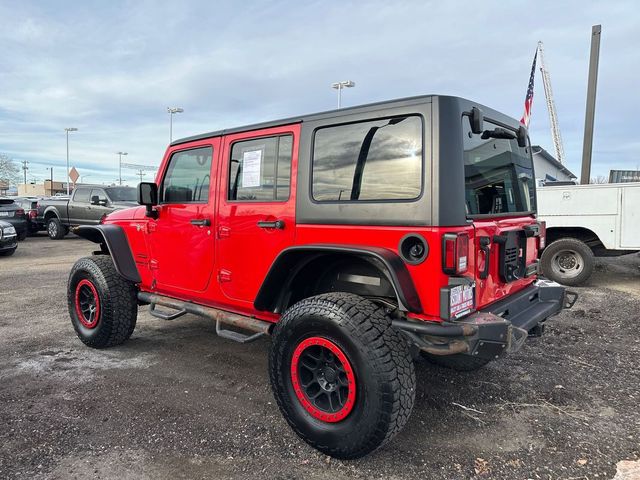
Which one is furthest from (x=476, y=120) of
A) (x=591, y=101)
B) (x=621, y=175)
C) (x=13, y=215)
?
(x=13, y=215)

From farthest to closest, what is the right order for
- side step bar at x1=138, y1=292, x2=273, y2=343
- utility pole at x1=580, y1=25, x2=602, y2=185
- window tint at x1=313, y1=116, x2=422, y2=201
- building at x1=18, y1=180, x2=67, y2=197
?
building at x1=18, y1=180, x2=67, y2=197 → utility pole at x1=580, y1=25, x2=602, y2=185 → side step bar at x1=138, y1=292, x2=273, y2=343 → window tint at x1=313, y1=116, x2=422, y2=201

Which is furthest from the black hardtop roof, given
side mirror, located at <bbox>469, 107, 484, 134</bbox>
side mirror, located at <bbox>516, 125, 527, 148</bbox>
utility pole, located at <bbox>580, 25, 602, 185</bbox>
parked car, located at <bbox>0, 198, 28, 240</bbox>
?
parked car, located at <bbox>0, 198, 28, 240</bbox>

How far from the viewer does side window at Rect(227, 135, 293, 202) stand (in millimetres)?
3168

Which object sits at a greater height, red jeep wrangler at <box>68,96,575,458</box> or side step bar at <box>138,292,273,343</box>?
red jeep wrangler at <box>68,96,575,458</box>

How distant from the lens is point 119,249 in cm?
427

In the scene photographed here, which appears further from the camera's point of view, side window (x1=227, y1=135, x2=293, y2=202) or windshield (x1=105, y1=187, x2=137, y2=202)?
windshield (x1=105, y1=187, x2=137, y2=202)

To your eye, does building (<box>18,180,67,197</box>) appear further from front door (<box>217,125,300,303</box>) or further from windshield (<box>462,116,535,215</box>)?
windshield (<box>462,116,535,215</box>)

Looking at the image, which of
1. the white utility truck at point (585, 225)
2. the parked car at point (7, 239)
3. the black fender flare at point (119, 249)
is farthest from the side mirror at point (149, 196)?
the parked car at point (7, 239)

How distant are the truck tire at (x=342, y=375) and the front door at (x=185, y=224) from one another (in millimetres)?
1244

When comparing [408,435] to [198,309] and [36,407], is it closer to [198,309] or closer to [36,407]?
[198,309]

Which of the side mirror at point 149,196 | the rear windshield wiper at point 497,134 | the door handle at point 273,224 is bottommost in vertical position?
the door handle at point 273,224

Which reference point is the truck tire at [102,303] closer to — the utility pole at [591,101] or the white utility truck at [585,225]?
the white utility truck at [585,225]

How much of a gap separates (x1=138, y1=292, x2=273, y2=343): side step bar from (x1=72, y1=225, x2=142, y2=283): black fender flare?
0.22 metres

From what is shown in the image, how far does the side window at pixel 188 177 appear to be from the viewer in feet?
12.2
